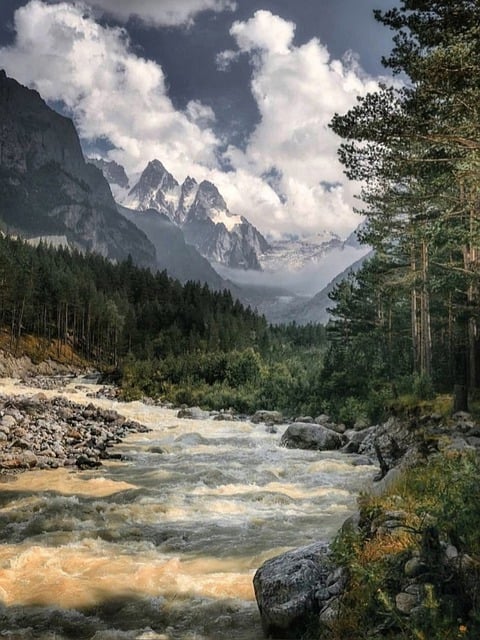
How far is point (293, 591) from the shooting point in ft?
22.7

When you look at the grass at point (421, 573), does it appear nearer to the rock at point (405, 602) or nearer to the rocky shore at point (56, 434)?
the rock at point (405, 602)

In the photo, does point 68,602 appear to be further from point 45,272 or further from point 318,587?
point 45,272

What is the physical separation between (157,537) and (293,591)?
5.19m

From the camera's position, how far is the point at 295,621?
662cm

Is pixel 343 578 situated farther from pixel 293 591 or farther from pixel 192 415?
pixel 192 415

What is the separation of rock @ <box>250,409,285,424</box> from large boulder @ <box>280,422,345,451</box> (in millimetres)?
8515

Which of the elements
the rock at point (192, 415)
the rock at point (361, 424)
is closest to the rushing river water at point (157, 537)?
the rock at point (361, 424)

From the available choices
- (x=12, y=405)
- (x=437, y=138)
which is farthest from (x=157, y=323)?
(x=437, y=138)

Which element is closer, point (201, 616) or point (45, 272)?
point (201, 616)

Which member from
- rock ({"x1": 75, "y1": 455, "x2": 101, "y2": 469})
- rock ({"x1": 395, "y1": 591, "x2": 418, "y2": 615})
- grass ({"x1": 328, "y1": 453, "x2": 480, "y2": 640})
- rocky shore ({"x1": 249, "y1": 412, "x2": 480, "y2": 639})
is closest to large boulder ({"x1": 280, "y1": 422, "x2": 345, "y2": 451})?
rock ({"x1": 75, "y1": 455, "x2": 101, "y2": 469})

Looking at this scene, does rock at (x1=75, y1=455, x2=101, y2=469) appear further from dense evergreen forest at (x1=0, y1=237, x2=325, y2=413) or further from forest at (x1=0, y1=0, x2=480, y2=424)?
dense evergreen forest at (x1=0, y1=237, x2=325, y2=413)

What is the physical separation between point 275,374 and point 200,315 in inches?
2200

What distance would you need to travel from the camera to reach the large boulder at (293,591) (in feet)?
21.7

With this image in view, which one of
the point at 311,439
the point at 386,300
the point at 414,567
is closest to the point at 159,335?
the point at 386,300
